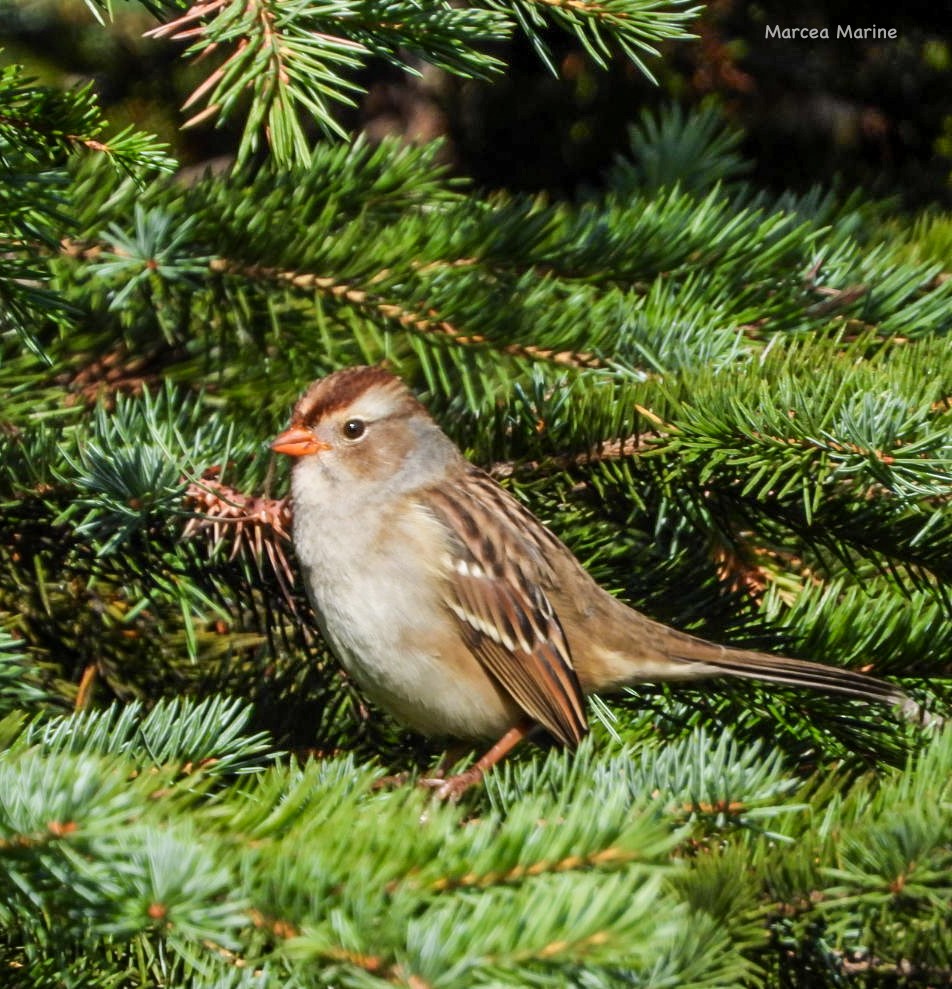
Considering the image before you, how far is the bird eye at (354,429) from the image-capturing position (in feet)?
8.15

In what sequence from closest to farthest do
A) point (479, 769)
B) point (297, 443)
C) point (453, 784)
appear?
point (453, 784) < point (479, 769) < point (297, 443)

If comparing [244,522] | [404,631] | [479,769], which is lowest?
[479,769]

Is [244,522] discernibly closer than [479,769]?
Yes

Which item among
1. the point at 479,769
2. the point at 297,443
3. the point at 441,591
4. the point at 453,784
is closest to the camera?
the point at 453,784

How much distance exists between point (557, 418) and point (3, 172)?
89cm

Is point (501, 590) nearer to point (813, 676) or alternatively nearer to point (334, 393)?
point (334, 393)

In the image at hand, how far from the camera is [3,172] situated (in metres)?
1.77

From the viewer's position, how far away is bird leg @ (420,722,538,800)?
6.44 feet

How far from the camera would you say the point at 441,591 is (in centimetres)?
247

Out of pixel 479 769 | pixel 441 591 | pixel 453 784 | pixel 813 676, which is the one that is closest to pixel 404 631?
pixel 441 591

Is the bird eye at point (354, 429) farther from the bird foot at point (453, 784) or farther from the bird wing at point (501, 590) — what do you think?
the bird foot at point (453, 784)

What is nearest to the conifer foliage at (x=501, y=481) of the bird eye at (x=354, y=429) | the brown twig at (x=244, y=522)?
the brown twig at (x=244, y=522)

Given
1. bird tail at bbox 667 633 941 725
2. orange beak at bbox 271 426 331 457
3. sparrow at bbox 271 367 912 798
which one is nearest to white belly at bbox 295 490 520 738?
sparrow at bbox 271 367 912 798

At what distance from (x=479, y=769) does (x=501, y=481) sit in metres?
0.48
